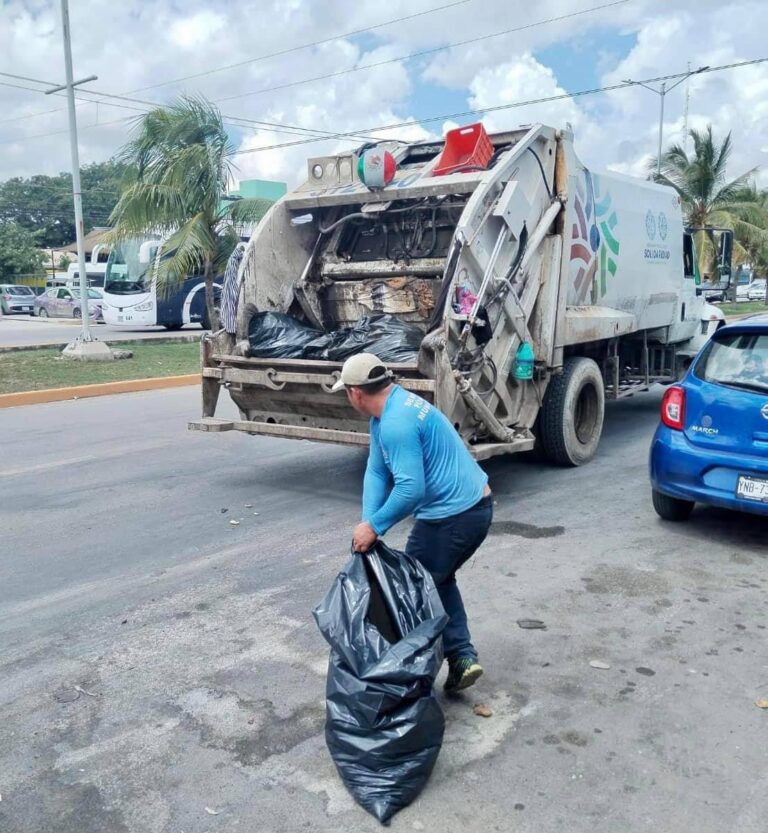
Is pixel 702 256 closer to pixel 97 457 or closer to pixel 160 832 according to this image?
pixel 97 457

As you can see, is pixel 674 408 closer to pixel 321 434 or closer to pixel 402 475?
pixel 321 434

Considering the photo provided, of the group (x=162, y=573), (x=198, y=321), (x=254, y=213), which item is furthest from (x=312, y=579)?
(x=198, y=321)

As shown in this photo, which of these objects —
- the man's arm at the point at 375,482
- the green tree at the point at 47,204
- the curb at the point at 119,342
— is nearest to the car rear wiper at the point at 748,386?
the man's arm at the point at 375,482

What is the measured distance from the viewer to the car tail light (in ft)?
18.1

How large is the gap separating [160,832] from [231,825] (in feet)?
0.72

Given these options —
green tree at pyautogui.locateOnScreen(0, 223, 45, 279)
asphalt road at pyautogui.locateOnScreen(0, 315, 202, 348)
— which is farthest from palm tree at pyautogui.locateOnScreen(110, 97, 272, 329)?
green tree at pyautogui.locateOnScreen(0, 223, 45, 279)

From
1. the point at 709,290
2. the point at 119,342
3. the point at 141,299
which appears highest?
the point at 709,290

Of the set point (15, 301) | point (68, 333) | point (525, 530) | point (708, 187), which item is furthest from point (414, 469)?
point (15, 301)

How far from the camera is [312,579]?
4891mm

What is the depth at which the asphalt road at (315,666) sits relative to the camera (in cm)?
286

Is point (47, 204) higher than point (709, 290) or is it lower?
higher

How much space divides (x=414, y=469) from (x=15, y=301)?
42.0 metres

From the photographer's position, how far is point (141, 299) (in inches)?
998

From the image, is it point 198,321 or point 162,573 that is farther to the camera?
point 198,321
